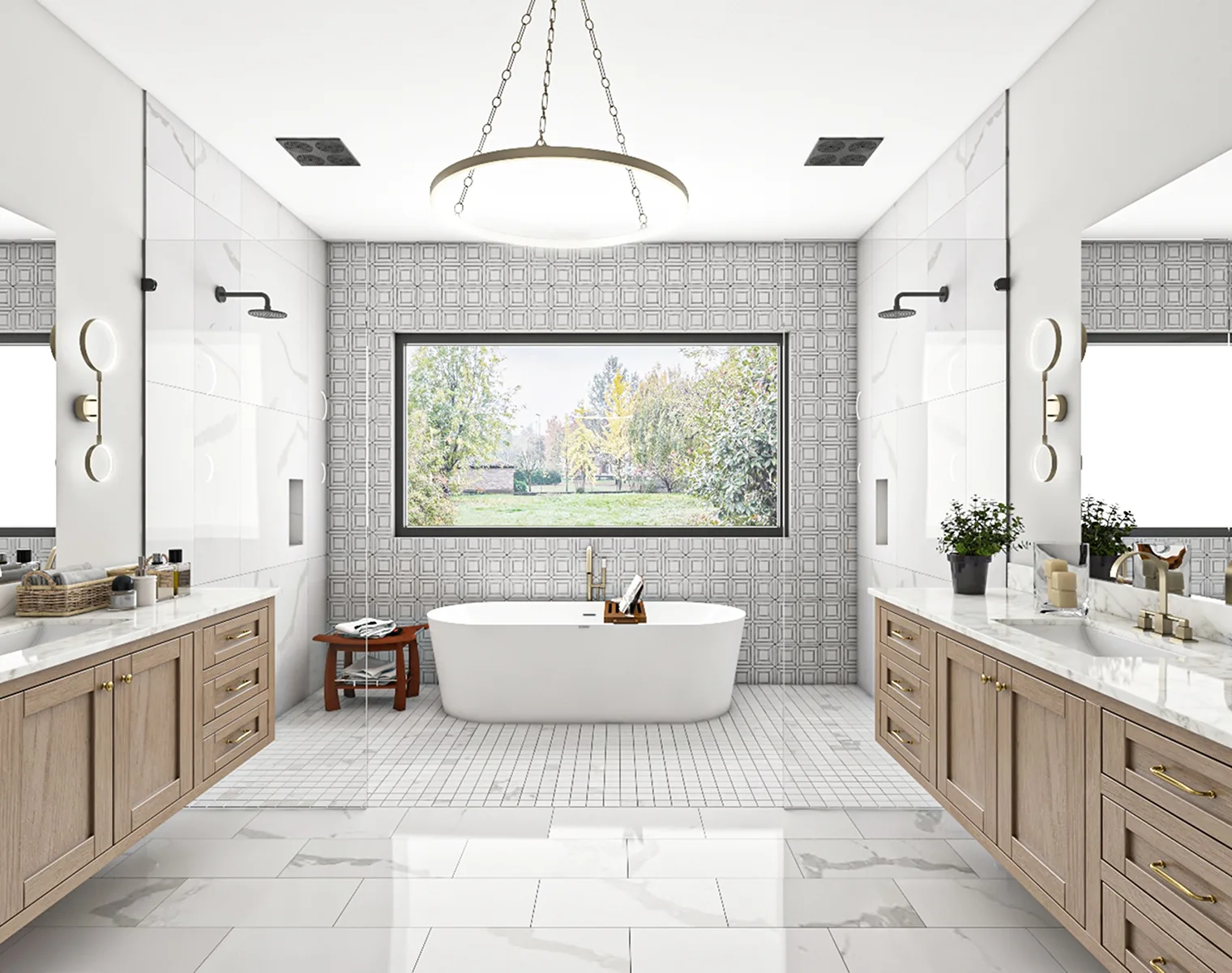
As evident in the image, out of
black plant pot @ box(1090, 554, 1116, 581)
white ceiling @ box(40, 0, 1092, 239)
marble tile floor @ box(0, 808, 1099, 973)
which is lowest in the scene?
marble tile floor @ box(0, 808, 1099, 973)

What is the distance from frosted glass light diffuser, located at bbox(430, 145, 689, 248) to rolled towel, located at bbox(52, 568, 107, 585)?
1732 millimetres

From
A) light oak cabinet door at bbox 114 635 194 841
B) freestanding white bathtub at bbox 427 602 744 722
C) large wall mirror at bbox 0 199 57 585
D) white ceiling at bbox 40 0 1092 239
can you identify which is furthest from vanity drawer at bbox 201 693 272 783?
white ceiling at bbox 40 0 1092 239

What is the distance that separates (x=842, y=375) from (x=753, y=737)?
237 cm

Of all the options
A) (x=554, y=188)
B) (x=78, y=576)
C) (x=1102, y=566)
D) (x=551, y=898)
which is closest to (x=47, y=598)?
(x=78, y=576)

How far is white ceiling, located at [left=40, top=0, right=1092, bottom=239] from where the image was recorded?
2.80 meters

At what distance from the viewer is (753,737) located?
420cm

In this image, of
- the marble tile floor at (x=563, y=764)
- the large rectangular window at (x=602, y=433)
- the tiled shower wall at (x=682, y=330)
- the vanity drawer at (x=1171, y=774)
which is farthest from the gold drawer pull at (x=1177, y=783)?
the large rectangular window at (x=602, y=433)

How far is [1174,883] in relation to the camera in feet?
5.06

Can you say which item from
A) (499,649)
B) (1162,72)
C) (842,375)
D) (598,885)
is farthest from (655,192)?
(842,375)

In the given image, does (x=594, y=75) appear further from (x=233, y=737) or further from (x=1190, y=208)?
(x=233, y=737)

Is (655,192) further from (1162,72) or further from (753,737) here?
(753,737)

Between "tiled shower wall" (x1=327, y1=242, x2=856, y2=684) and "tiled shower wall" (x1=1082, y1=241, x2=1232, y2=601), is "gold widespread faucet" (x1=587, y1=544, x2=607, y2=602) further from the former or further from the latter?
"tiled shower wall" (x1=1082, y1=241, x2=1232, y2=601)

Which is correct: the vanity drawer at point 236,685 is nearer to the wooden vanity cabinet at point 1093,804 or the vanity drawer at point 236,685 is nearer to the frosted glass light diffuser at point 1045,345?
the wooden vanity cabinet at point 1093,804

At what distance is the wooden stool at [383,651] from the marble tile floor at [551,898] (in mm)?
1021
